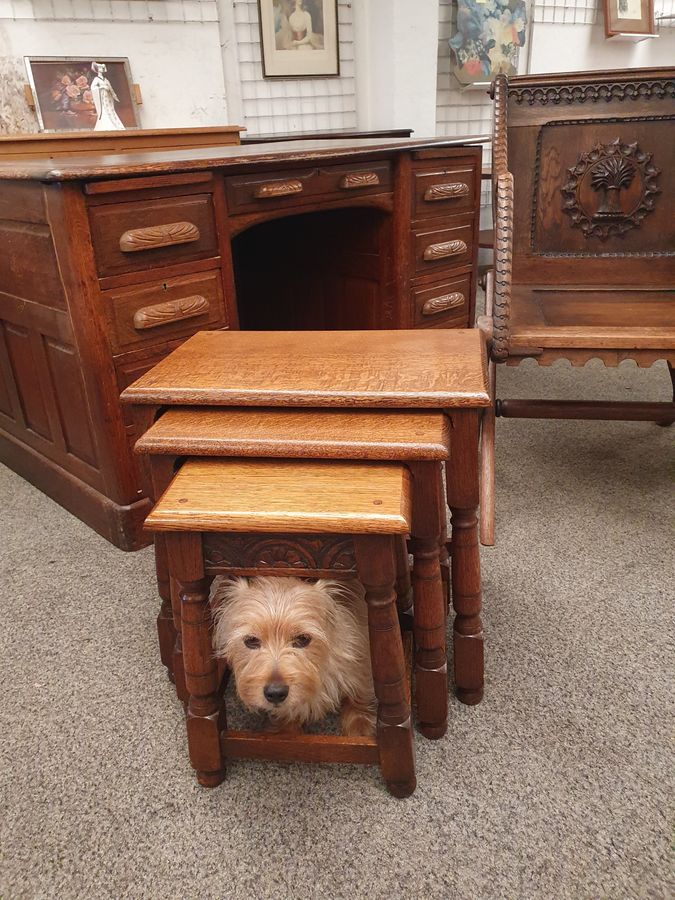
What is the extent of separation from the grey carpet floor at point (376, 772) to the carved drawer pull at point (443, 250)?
4.52 feet

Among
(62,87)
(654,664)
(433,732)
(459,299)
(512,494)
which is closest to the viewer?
(433,732)

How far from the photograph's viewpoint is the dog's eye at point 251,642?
1.16 m

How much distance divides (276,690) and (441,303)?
2.21 meters

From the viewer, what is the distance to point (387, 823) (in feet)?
3.81

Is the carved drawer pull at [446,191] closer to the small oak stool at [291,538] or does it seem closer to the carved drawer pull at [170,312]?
the carved drawer pull at [170,312]

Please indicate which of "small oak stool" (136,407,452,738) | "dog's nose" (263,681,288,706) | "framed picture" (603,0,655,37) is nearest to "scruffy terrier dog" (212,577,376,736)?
"dog's nose" (263,681,288,706)

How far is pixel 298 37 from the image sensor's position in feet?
13.4

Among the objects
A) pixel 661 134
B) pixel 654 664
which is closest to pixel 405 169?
pixel 661 134

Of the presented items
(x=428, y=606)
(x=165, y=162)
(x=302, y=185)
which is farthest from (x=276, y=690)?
(x=302, y=185)

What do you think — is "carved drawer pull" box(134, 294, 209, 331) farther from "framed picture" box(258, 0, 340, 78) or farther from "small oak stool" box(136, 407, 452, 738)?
"framed picture" box(258, 0, 340, 78)

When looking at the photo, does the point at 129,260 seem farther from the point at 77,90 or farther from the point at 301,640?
the point at 77,90

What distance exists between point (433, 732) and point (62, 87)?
360 centimetres

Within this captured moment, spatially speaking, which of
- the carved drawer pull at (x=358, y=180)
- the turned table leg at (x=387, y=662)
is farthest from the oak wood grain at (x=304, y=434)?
the carved drawer pull at (x=358, y=180)

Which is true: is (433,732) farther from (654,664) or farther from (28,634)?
(28,634)
